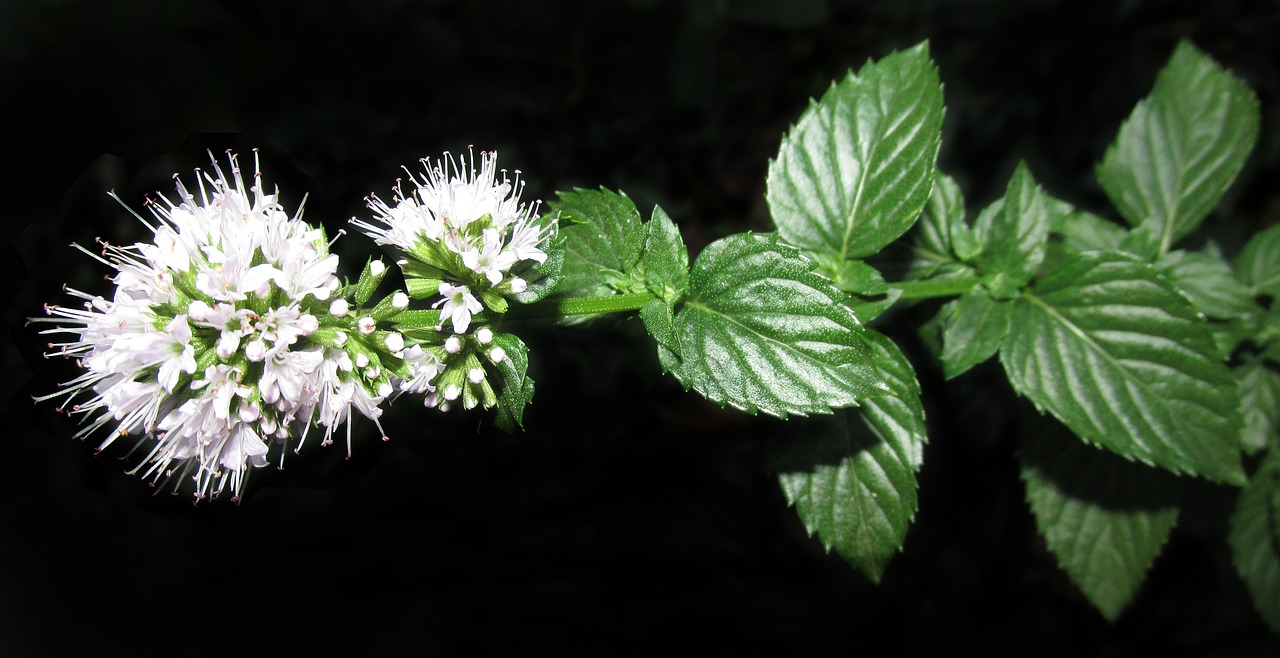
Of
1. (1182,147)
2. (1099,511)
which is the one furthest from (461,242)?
(1182,147)

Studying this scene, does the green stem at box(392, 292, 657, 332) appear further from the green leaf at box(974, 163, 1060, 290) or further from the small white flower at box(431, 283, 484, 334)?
the green leaf at box(974, 163, 1060, 290)

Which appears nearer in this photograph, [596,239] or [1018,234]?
[596,239]

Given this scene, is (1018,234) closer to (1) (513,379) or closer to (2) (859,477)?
(2) (859,477)

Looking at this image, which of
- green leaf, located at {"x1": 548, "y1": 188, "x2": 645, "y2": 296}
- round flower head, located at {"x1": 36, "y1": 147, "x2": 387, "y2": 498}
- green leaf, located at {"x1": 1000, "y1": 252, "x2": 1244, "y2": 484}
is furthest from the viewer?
green leaf, located at {"x1": 1000, "y1": 252, "x2": 1244, "y2": 484}

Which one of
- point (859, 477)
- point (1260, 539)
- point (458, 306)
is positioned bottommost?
point (1260, 539)

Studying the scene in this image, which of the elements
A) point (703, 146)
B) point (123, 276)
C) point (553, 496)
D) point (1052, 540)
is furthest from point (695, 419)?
point (123, 276)

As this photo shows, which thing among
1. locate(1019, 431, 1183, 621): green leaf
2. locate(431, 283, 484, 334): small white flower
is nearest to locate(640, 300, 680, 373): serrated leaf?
locate(431, 283, 484, 334): small white flower

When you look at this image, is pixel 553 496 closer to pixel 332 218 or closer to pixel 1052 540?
pixel 332 218
